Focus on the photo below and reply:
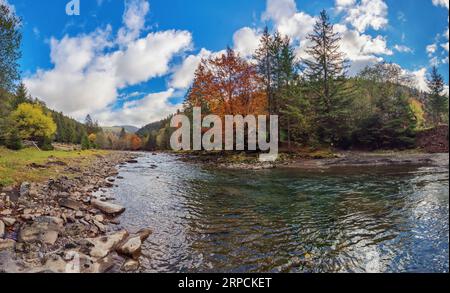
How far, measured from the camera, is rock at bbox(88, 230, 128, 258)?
566 cm

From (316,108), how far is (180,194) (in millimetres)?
28283

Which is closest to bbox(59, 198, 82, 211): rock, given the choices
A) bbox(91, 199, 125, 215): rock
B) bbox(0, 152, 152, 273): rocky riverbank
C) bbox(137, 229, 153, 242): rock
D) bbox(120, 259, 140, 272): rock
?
bbox(0, 152, 152, 273): rocky riverbank

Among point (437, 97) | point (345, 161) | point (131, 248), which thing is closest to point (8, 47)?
point (131, 248)

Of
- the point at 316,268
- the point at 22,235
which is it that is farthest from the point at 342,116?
the point at 22,235

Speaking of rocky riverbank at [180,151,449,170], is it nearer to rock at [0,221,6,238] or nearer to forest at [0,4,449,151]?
forest at [0,4,449,151]

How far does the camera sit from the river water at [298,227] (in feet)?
17.4

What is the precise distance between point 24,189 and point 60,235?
4.70m

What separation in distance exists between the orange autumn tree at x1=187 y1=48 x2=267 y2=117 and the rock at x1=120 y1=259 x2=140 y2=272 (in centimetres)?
2754

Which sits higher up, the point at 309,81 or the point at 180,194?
the point at 309,81

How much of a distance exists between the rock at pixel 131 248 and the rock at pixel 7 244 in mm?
2325

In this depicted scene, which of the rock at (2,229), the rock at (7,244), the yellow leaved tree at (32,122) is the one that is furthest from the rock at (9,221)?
the yellow leaved tree at (32,122)

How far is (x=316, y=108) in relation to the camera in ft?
115

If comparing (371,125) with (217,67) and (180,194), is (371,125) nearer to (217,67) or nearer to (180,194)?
(217,67)

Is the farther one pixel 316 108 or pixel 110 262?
pixel 316 108
